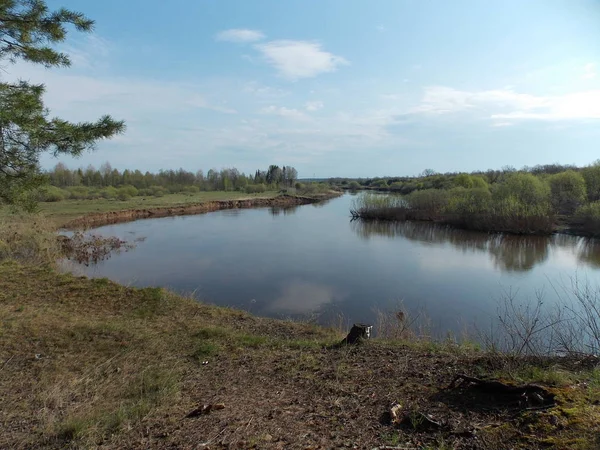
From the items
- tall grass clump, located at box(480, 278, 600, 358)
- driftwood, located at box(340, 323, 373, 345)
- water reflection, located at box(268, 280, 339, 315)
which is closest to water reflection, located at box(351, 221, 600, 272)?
tall grass clump, located at box(480, 278, 600, 358)

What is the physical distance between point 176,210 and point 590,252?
1477 inches

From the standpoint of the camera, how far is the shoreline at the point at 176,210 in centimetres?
3047

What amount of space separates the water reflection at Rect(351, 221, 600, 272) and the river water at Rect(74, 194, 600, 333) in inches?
2.6

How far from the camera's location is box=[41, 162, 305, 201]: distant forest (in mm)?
50406

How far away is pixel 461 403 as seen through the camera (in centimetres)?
290

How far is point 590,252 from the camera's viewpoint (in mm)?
21078

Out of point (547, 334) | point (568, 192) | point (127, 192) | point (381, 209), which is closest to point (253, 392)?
point (547, 334)

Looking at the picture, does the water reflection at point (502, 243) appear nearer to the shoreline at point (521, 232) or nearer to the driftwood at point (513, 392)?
the shoreline at point (521, 232)

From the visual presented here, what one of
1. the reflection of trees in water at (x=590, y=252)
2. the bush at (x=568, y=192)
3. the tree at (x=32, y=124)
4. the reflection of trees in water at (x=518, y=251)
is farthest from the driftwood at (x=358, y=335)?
the bush at (x=568, y=192)

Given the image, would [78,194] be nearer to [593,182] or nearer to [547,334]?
[547,334]

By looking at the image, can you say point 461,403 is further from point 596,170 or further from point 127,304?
point 596,170

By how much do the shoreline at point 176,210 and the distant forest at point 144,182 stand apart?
990 centimetres

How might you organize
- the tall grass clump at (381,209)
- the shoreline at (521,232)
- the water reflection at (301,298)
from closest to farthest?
1. the water reflection at (301,298)
2. the shoreline at (521,232)
3. the tall grass clump at (381,209)

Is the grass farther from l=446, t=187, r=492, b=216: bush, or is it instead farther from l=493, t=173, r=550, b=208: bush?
l=493, t=173, r=550, b=208: bush
